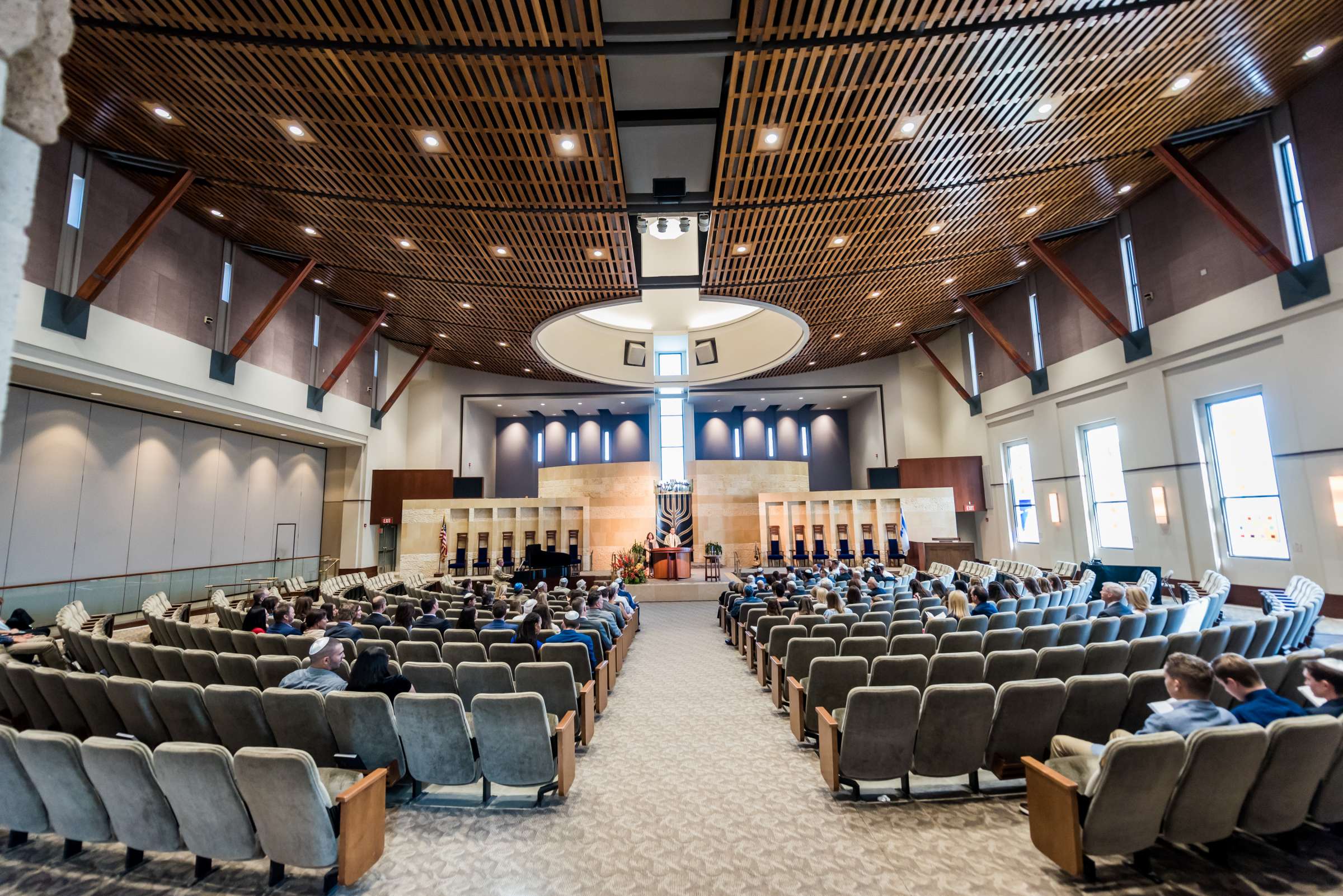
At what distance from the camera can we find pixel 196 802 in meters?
2.64

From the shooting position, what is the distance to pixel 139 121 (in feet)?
25.8

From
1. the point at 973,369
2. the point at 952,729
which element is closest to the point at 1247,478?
the point at 973,369

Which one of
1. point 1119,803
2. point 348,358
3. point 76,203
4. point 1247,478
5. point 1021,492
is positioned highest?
point 76,203

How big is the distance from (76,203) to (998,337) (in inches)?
724

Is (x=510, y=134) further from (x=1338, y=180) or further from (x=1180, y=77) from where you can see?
(x=1338, y=180)

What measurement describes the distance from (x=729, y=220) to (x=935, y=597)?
704 centimetres

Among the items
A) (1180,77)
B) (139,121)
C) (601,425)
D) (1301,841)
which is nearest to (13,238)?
(1301,841)

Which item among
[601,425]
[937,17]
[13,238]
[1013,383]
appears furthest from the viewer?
[601,425]

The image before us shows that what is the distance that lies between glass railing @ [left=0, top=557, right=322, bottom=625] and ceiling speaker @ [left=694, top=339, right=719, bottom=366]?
13950mm

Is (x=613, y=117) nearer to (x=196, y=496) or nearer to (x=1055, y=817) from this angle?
(x=1055, y=817)

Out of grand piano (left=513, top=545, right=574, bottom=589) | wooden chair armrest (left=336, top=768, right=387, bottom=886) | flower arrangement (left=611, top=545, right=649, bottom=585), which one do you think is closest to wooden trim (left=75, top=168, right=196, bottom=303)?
grand piano (left=513, top=545, right=574, bottom=589)

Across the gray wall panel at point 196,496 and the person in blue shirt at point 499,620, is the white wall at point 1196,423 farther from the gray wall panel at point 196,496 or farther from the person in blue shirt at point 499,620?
the gray wall panel at point 196,496

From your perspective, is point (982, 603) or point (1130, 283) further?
point (1130, 283)

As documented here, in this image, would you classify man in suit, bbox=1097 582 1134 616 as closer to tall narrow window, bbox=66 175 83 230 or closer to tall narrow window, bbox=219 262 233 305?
tall narrow window, bbox=66 175 83 230
